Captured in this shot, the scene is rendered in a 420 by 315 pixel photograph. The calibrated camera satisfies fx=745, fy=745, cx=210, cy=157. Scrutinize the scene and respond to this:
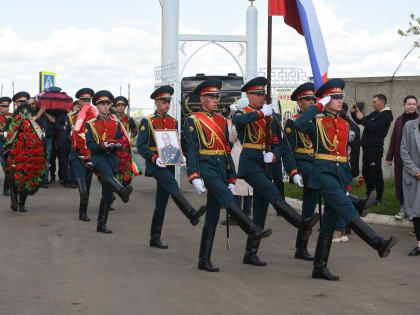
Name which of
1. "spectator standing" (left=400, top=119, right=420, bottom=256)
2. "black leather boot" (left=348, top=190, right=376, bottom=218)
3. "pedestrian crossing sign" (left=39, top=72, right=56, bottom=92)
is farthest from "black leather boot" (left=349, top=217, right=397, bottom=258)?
"pedestrian crossing sign" (left=39, top=72, right=56, bottom=92)

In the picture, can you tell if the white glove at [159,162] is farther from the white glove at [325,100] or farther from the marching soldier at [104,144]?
the white glove at [325,100]

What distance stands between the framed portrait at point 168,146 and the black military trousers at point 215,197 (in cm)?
130

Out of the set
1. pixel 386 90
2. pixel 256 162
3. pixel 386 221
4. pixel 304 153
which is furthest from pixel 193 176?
pixel 386 90

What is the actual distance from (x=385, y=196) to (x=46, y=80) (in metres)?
15.6

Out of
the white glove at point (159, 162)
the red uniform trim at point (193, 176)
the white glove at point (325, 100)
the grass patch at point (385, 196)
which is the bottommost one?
the grass patch at point (385, 196)

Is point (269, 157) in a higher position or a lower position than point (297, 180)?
higher

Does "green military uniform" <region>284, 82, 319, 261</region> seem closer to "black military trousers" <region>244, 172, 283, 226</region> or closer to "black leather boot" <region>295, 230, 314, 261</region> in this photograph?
"black leather boot" <region>295, 230, 314, 261</region>

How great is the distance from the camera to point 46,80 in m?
25.6

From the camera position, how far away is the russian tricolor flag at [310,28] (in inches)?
351

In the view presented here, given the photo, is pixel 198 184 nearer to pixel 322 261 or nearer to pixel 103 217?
pixel 322 261

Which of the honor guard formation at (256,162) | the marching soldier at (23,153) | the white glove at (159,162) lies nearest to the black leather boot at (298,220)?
the honor guard formation at (256,162)

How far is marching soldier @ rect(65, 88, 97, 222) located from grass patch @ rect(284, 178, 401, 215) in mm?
3856

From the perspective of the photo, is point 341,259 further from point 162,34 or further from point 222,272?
point 162,34

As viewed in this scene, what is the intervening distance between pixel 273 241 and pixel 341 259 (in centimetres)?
141
